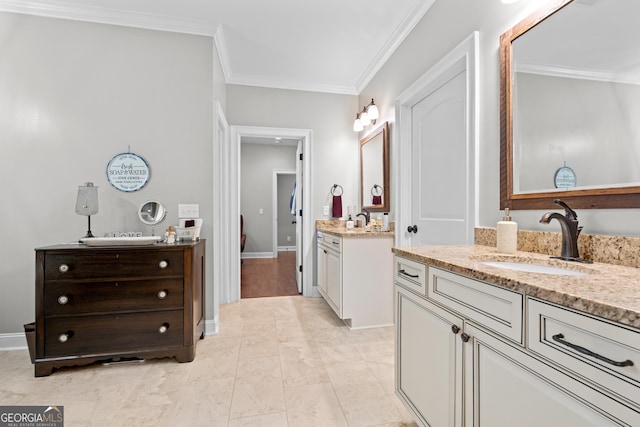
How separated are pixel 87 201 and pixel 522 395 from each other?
2.75 metres

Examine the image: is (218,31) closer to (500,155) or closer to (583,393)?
(500,155)

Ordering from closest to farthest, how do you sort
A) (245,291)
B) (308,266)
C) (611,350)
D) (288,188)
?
(611,350) < (308,266) < (245,291) < (288,188)

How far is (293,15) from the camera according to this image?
2402 millimetres

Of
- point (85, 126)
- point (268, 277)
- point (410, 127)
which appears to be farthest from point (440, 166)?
point (268, 277)

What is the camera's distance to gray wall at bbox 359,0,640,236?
1109 mm

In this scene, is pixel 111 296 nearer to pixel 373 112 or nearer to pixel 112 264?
pixel 112 264

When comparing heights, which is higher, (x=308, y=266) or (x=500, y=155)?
(x=500, y=155)

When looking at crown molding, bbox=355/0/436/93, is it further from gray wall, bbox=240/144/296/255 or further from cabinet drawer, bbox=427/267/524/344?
gray wall, bbox=240/144/296/255

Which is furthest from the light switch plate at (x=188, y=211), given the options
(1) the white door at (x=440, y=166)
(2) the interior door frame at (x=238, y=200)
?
(1) the white door at (x=440, y=166)

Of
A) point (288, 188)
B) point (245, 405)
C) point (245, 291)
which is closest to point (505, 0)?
point (245, 405)

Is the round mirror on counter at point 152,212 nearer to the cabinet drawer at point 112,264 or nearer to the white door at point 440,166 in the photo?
the cabinet drawer at point 112,264

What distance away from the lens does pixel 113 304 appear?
6.52 ft

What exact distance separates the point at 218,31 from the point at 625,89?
9.13 feet
